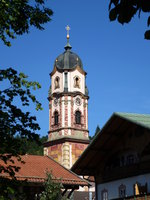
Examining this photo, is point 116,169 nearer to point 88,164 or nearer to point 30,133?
point 88,164

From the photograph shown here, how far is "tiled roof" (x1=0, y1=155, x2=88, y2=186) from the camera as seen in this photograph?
88.8ft

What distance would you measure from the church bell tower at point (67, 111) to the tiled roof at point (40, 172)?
18.2 metres

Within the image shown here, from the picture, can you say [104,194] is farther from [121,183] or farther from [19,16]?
[19,16]

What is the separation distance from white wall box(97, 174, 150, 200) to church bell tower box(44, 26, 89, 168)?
83.0ft

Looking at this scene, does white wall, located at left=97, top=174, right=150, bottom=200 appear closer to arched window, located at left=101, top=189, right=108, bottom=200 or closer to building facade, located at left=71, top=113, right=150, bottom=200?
building facade, located at left=71, top=113, right=150, bottom=200

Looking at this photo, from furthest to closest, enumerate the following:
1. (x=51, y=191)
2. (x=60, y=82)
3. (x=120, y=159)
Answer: (x=60, y=82) → (x=51, y=191) → (x=120, y=159)

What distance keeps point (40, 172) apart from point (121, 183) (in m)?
7.04

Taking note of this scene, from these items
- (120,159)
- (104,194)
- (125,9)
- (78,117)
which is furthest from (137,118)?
(78,117)

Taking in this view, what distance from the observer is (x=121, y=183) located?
23672mm

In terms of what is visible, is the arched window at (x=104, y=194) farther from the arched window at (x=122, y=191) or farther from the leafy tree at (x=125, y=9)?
the leafy tree at (x=125, y=9)

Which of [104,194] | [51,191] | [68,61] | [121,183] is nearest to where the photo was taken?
[121,183]

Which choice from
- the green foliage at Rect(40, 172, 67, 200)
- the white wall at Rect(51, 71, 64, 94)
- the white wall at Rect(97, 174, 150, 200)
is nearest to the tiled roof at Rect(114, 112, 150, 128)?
the white wall at Rect(97, 174, 150, 200)

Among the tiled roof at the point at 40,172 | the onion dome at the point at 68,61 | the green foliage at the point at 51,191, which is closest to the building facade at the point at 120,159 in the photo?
the green foliage at the point at 51,191

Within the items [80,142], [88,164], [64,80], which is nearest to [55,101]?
[64,80]
